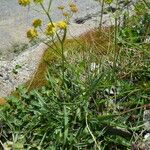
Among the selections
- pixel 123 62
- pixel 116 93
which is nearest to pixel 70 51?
pixel 123 62

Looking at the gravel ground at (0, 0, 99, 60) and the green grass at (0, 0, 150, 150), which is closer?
the green grass at (0, 0, 150, 150)

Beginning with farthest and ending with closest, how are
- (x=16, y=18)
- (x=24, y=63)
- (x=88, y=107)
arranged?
(x=16, y=18) < (x=24, y=63) < (x=88, y=107)

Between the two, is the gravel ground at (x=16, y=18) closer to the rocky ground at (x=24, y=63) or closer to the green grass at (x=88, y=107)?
the rocky ground at (x=24, y=63)

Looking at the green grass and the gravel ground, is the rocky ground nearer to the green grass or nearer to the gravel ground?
the gravel ground

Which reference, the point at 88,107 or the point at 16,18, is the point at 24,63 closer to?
the point at 16,18

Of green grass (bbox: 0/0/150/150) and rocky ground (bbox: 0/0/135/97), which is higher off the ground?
green grass (bbox: 0/0/150/150)

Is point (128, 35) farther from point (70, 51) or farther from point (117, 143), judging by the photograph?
point (117, 143)

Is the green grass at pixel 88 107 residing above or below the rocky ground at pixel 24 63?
above

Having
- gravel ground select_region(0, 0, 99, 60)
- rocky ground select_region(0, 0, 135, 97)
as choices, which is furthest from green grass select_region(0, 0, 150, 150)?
gravel ground select_region(0, 0, 99, 60)

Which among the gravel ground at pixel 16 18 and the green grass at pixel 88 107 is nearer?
the green grass at pixel 88 107

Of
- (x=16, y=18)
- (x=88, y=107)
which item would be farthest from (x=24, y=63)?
(x=88, y=107)

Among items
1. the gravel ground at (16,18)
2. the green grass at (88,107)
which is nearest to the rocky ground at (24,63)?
the gravel ground at (16,18)
